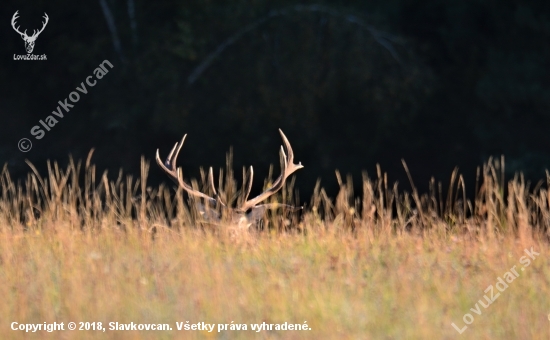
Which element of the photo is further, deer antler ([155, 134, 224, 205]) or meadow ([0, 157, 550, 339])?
deer antler ([155, 134, 224, 205])

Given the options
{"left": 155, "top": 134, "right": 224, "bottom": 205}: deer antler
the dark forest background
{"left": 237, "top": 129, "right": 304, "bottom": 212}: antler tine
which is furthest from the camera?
the dark forest background

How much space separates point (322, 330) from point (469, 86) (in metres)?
12.5

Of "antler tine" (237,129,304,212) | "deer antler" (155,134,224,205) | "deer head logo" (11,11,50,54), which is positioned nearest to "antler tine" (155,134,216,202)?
"deer antler" (155,134,224,205)

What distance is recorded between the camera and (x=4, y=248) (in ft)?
18.1

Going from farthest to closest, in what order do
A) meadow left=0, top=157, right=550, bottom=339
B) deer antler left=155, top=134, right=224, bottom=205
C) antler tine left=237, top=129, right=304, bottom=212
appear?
antler tine left=237, top=129, right=304, bottom=212 < deer antler left=155, top=134, right=224, bottom=205 < meadow left=0, top=157, right=550, bottom=339

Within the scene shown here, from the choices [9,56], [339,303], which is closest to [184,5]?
[9,56]

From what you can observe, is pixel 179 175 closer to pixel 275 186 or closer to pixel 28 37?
pixel 275 186

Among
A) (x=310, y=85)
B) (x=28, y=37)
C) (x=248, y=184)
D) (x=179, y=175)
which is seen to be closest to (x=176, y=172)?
(x=179, y=175)

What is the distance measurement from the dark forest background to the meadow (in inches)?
360

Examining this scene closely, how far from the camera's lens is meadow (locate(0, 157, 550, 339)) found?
164 inches

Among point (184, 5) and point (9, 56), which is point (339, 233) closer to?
point (184, 5)

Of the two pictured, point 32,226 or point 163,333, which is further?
point 32,226

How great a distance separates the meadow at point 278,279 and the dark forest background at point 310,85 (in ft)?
30.0

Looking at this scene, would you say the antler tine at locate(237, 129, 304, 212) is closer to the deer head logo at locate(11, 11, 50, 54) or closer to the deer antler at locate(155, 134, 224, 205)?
the deer antler at locate(155, 134, 224, 205)
